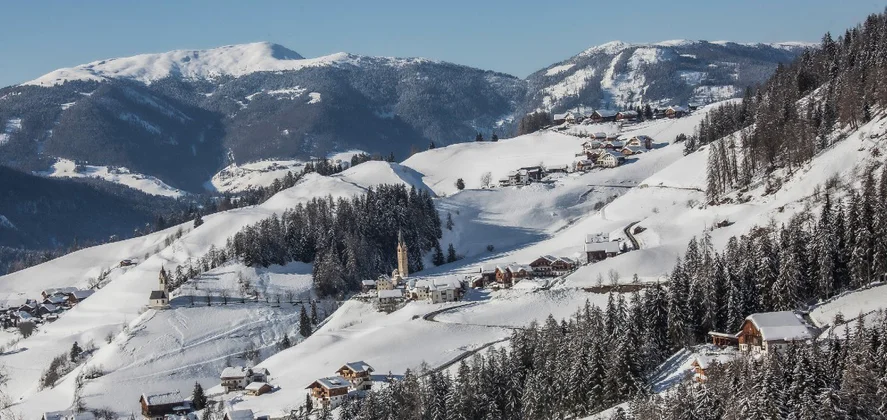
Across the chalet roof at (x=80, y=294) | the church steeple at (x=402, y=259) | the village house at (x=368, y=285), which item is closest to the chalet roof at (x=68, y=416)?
the village house at (x=368, y=285)

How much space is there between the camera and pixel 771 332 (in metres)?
57.2

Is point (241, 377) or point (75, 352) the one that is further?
point (75, 352)

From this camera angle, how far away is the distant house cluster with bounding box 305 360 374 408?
71125 mm

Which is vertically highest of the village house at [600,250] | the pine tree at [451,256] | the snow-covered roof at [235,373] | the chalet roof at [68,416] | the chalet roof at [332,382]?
the pine tree at [451,256]

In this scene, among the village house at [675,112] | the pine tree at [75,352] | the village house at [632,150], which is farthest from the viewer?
the village house at [675,112]

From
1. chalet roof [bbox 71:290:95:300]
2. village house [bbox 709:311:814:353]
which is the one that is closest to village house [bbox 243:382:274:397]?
village house [bbox 709:311:814:353]

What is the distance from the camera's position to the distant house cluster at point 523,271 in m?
101

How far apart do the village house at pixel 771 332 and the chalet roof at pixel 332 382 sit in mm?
26870

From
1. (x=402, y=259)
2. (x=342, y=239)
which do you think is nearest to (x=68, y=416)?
(x=402, y=259)

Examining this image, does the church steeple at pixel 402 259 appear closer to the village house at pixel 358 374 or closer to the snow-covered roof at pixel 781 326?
the village house at pixel 358 374

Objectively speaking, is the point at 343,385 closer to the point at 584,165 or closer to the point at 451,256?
the point at 451,256

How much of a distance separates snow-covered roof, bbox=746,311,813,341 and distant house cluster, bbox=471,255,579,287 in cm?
4092

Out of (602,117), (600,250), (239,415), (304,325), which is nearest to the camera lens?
(239,415)

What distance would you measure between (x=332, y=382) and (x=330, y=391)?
104 centimetres
